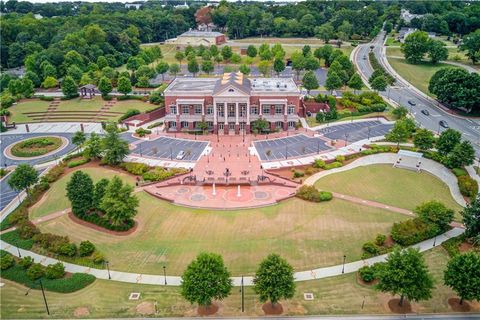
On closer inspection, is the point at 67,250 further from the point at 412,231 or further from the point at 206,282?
the point at 412,231

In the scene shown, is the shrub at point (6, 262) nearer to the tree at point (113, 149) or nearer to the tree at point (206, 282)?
the tree at point (206, 282)

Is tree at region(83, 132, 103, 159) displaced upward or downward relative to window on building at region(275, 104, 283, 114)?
downward

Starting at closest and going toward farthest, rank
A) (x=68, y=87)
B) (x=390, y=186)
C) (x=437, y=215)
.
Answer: (x=437, y=215), (x=390, y=186), (x=68, y=87)

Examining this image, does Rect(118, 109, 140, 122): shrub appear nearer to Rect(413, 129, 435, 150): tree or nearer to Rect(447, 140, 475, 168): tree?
Rect(413, 129, 435, 150): tree

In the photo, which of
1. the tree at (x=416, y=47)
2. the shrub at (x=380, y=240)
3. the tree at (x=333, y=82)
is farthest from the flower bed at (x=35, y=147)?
the tree at (x=416, y=47)

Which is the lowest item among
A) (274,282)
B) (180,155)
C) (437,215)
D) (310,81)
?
(180,155)

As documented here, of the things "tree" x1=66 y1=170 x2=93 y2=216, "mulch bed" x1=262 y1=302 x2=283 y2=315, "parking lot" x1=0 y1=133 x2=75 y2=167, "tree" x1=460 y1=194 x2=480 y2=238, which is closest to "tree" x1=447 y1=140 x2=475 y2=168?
"tree" x1=460 y1=194 x2=480 y2=238

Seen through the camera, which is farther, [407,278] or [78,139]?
[78,139]

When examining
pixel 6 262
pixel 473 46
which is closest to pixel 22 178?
pixel 6 262
